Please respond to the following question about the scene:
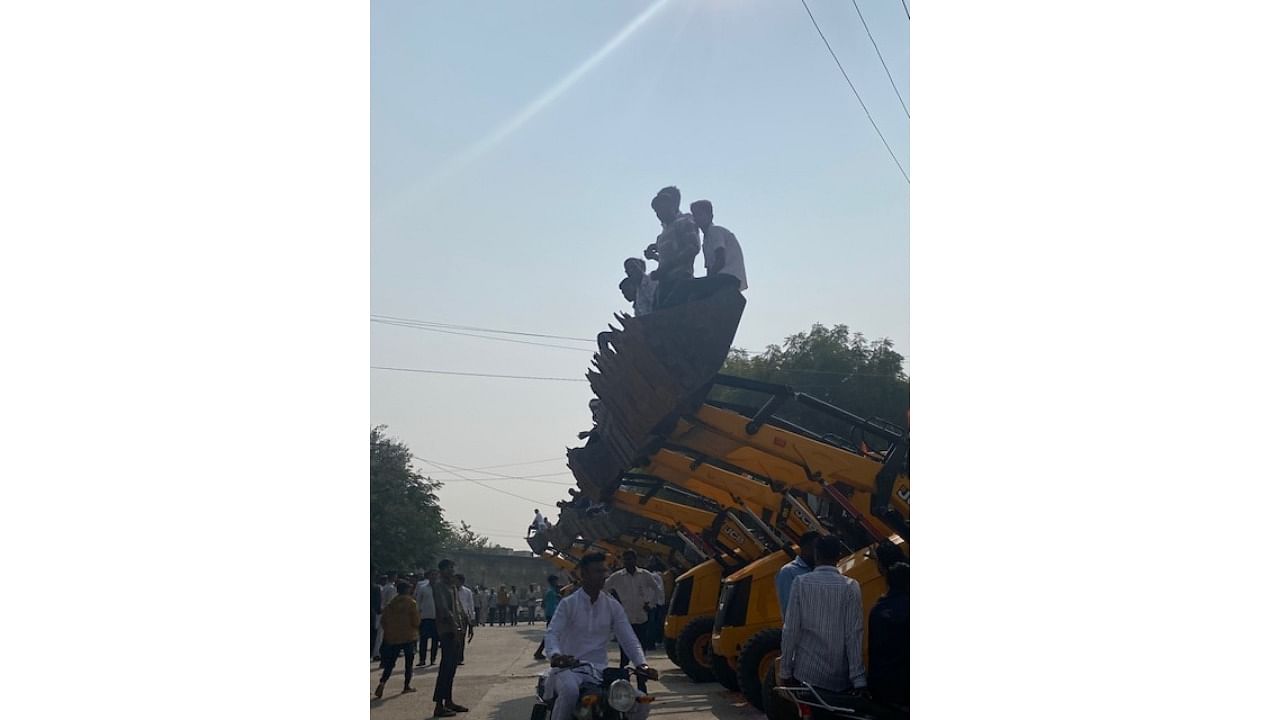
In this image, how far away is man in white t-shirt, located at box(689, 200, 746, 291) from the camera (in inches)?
313

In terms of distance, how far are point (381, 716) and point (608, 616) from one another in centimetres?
516

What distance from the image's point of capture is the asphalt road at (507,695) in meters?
10.1

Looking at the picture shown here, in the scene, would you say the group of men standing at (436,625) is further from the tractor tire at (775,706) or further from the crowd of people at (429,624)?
the tractor tire at (775,706)

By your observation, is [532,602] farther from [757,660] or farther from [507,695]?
[757,660]

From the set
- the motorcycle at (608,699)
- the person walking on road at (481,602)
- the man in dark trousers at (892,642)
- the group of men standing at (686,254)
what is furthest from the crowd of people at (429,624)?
the person walking on road at (481,602)

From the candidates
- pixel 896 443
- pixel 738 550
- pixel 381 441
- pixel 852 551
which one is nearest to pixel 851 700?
pixel 852 551

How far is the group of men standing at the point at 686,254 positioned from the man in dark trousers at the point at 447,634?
3855 millimetres

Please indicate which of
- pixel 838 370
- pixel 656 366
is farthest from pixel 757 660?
pixel 838 370

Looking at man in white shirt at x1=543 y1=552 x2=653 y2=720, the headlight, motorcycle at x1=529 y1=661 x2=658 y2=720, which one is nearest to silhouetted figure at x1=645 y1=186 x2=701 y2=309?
man in white shirt at x1=543 y1=552 x2=653 y2=720

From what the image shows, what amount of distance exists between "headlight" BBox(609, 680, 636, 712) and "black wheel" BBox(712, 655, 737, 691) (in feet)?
18.1

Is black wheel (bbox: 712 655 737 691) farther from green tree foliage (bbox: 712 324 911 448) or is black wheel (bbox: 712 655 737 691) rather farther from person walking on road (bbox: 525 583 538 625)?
person walking on road (bbox: 525 583 538 625)

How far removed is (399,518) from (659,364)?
9144 millimetres

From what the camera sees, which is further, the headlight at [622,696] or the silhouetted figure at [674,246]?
the silhouetted figure at [674,246]

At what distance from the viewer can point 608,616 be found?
244 inches
